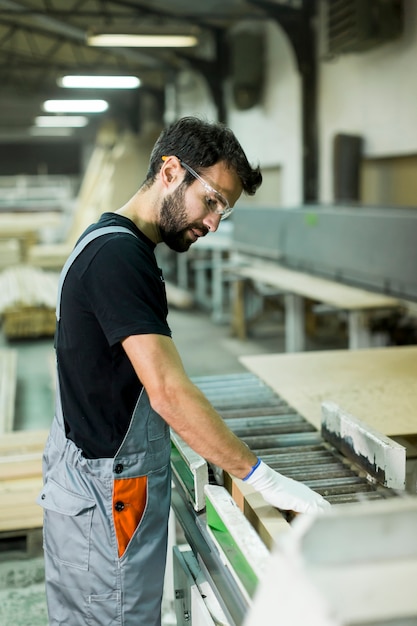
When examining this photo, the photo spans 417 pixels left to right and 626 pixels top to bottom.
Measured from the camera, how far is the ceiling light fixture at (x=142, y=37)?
23.8 ft

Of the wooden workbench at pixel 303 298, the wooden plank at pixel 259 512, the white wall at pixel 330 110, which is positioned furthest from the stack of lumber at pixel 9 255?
the wooden plank at pixel 259 512

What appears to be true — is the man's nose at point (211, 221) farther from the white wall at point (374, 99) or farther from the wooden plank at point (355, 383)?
the white wall at point (374, 99)

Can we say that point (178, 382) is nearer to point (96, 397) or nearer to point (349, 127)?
point (96, 397)

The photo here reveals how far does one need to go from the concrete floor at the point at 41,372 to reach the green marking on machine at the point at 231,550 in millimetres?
1209

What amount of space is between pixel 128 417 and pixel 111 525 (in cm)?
24

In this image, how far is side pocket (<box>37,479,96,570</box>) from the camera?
159cm

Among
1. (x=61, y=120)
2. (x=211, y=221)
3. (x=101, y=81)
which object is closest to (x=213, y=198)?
(x=211, y=221)

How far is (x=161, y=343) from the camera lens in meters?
1.38

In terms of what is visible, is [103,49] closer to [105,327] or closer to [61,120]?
[61,120]

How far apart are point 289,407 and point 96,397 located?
898mm

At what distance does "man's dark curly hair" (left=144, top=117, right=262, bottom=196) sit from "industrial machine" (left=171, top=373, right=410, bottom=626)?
2.20ft

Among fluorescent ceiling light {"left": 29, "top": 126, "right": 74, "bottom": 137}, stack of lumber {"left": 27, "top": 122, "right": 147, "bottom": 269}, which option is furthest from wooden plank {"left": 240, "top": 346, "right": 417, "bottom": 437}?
fluorescent ceiling light {"left": 29, "top": 126, "right": 74, "bottom": 137}

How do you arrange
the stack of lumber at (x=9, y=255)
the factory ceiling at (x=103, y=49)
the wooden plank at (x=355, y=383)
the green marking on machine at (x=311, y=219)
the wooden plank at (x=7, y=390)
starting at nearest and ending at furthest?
the wooden plank at (x=355, y=383) → the wooden plank at (x=7, y=390) → the green marking on machine at (x=311, y=219) → the factory ceiling at (x=103, y=49) → the stack of lumber at (x=9, y=255)

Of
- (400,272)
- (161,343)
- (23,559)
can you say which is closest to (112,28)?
(400,272)
